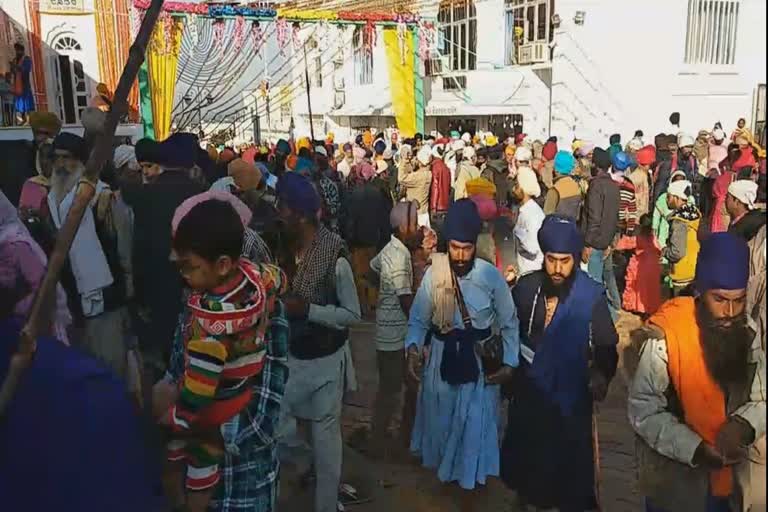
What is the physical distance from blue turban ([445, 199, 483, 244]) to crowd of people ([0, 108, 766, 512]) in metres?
0.01

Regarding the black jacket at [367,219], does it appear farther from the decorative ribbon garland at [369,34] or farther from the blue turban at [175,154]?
the decorative ribbon garland at [369,34]

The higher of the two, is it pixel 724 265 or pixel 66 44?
pixel 66 44

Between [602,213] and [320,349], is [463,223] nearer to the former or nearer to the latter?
[320,349]

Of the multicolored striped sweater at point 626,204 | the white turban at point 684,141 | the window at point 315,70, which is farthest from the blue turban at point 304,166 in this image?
the window at point 315,70

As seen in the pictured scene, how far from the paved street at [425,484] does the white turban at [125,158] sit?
8.06 feet

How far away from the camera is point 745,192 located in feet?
14.7

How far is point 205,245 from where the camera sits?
1.88m

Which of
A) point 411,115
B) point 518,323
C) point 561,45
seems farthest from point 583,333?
point 411,115

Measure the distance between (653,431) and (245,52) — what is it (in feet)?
53.7

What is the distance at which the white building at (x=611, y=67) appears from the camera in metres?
17.2

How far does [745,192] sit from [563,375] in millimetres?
2232

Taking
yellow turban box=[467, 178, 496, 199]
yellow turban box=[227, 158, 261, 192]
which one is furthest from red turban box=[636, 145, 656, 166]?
yellow turban box=[227, 158, 261, 192]

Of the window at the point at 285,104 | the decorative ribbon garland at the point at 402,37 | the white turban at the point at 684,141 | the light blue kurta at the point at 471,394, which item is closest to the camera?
the light blue kurta at the point at 471,394

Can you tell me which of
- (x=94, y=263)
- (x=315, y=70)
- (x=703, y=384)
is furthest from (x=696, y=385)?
(x=315, y=70)
